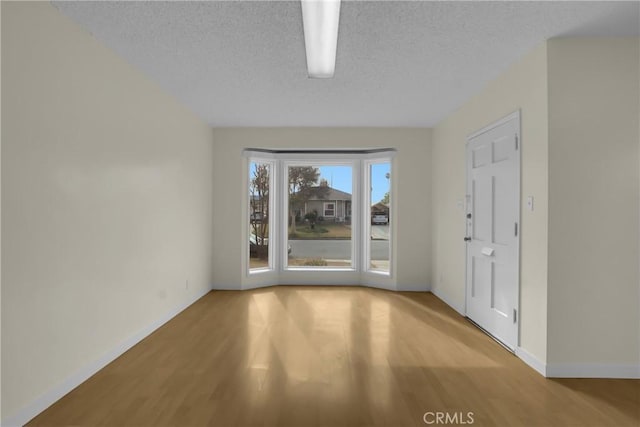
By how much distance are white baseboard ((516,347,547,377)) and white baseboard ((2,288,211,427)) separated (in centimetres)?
337

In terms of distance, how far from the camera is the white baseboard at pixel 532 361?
267cm

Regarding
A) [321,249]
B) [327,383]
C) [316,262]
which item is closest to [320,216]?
[321,249]

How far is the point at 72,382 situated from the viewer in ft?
7.99

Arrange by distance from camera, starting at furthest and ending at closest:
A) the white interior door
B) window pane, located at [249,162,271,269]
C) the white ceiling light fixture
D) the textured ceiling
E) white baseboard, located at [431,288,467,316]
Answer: window pane, located at [249,162,271,269]
white baseboard, located at [431,288,467,316]
the white interior door
the textured ceiling
the white ceiling light fixture

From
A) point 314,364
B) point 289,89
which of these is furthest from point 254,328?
point 289,89

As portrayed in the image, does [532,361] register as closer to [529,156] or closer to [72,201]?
[529,156]

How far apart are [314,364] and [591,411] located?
1.85 meters

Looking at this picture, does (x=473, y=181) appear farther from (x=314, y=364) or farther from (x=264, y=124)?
(x=264, y=124)

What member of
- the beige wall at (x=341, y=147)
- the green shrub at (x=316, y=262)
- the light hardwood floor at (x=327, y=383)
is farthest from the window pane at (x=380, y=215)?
the light hardwood floor at (x=327, y=383)

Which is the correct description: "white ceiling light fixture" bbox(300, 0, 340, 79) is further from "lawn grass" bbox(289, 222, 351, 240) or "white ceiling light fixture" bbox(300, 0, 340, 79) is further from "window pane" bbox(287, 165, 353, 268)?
"lawn grass" bbox(289, 222, 351, 240)

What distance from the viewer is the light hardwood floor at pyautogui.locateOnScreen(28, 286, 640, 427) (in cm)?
214

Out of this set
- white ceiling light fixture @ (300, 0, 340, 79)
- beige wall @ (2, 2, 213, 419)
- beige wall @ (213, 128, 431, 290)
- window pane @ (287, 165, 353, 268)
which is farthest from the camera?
window pane @ (287, 165, 353, 268)

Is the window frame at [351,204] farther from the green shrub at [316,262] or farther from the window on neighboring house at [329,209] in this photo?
the window on neighboring house at [329,209]

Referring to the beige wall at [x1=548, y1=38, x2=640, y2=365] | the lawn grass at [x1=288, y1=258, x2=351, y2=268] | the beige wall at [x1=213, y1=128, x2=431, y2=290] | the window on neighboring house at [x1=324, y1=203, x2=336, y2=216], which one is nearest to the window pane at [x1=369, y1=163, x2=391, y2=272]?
the beige wall at [x1=213, y1=128, x2=431, y2=290]
